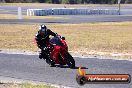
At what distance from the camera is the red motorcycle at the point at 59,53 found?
49.8 feet

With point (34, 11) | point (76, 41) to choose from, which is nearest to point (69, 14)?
point (34, 11)

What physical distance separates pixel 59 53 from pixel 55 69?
59cm

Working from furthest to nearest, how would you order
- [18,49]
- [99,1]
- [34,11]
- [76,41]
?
[99,1], [34,11], [76,41], [18,49]

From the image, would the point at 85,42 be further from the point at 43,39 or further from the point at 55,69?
the point at 55,69

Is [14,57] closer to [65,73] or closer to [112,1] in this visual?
[65,73]

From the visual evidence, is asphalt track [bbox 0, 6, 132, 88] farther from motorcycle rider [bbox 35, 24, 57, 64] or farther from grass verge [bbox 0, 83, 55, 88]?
grass verge [bbox 0, 83, 55, 88]

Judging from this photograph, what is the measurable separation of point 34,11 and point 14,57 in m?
38.1

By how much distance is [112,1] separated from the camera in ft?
394

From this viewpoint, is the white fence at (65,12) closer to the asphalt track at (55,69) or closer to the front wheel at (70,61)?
the asphalt track at (55,69)

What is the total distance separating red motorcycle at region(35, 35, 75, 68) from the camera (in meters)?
15.2

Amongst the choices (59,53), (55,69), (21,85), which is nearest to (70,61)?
(59,53)

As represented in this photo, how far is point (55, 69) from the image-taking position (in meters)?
14.9

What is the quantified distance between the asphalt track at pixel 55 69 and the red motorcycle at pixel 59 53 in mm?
232

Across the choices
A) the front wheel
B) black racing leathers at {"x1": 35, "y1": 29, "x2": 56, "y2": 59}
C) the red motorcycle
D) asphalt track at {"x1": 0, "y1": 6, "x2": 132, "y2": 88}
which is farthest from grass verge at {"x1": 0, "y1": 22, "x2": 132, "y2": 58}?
the front wheel
